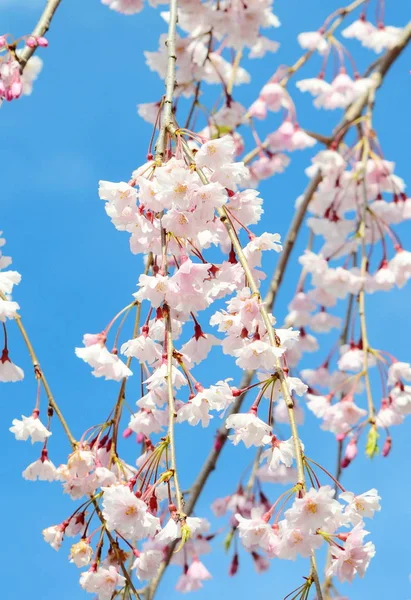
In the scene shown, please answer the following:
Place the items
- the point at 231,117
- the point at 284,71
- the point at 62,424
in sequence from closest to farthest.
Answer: the point at 62,424 < the point at 231,117 < the point at 284,71

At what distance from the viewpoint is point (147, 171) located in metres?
1.71

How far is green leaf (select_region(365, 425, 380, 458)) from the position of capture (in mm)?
2727

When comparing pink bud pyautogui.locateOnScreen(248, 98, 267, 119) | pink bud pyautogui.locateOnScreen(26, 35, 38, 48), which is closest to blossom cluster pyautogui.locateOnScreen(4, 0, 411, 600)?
pink bud pyautogui.locateOnScreen(26, 35, 38, 48)

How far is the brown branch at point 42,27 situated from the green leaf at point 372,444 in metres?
1.63

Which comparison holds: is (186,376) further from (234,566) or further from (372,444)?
(234,566)

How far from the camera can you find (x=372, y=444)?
274 centimetres

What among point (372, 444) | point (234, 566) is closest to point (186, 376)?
point (372, 444)

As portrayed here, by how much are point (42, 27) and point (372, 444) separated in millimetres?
1684

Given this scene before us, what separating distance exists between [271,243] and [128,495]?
628 mm

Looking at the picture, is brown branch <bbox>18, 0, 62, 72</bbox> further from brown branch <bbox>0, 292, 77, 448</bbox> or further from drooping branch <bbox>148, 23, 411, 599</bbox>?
drooping branch <bbox>148, 23, 411, 599</bbox>

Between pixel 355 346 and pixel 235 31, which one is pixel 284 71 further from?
pixel 355 346

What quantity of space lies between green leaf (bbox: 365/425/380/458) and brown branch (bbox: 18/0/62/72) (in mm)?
1631

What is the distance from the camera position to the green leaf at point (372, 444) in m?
2.73

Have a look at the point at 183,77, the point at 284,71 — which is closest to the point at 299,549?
the point at 183,77
